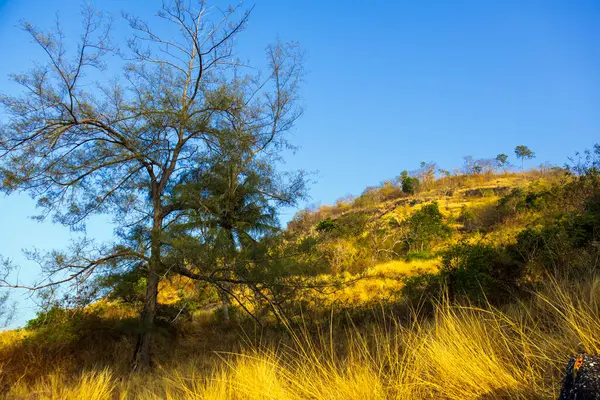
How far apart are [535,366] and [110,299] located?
8.26 m

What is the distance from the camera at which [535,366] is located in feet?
11.2

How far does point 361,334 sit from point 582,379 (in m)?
6.67

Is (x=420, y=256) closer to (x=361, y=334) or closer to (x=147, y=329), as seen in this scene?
(x=361, y=334)

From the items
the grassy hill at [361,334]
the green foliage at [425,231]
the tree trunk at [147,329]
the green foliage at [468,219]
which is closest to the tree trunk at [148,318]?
the tree trunk at [147,329]

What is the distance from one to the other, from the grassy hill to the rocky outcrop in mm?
1031

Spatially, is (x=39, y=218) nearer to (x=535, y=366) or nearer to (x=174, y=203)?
(x=174, y=203)

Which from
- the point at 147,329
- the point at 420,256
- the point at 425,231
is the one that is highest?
the point at 425,231

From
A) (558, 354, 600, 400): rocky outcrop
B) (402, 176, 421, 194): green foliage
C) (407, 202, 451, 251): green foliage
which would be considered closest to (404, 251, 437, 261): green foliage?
(407, 202, 451, 251): green foliage

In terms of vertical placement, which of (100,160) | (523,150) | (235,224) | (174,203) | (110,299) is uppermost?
(523,150)

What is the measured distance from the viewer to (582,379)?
180 centimetres

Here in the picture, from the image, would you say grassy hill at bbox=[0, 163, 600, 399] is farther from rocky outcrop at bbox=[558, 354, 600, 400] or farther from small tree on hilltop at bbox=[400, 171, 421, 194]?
small tree on hilltop at bbox=[400, 171, 421, 194]

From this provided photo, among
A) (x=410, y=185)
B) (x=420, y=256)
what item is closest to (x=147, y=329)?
(x=420, y=256)

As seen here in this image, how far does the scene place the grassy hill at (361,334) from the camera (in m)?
3.49

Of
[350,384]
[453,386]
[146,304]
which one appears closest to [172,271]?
[146,304]
